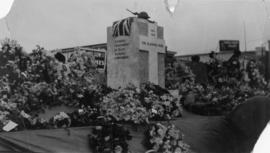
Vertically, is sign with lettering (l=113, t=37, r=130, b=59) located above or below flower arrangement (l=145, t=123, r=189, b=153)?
above

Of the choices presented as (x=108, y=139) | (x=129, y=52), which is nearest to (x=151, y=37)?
(x=129, y=52)

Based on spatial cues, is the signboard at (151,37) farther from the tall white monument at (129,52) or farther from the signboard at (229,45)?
the signboard at (229,45)

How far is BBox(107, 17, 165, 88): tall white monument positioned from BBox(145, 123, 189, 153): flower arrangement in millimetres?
696

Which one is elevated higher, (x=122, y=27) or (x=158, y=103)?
(x=122, y=27)

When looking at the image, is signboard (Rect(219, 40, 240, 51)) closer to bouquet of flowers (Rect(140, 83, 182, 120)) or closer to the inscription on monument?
bouquet of flowers (Rect(140, 83, 182, 120))

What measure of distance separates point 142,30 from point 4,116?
1722mm

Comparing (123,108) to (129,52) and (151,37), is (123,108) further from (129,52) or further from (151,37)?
(151,37)

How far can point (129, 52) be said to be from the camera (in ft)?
13.2

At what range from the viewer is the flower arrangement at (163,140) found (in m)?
3.32

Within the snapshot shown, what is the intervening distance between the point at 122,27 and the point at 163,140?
1228 millimetres

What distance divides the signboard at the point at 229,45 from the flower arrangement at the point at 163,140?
1.14 metres

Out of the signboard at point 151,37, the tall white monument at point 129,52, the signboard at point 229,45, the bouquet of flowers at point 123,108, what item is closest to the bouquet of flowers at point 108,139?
the bouquet of flowers at point 123,108

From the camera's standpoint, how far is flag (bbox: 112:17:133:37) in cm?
393

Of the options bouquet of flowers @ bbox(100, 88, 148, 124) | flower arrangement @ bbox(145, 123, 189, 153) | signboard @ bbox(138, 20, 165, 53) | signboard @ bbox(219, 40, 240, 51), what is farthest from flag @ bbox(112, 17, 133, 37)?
flower arrangement @ bbox(145, 123, 189, 153)
